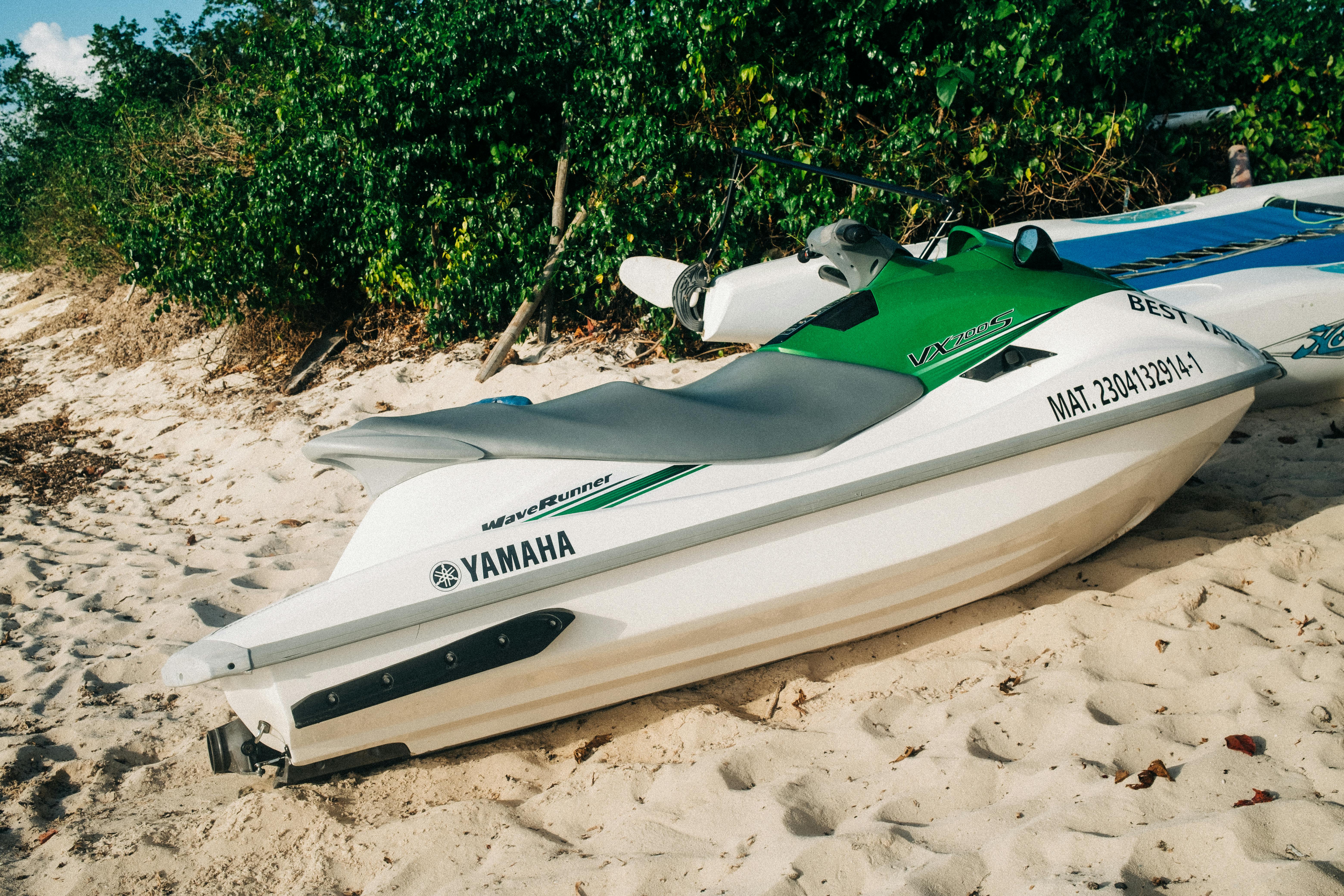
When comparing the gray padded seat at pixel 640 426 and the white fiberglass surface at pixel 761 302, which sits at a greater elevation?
the white fiberglass surface at pixel 761 302

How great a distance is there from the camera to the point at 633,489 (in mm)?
2100

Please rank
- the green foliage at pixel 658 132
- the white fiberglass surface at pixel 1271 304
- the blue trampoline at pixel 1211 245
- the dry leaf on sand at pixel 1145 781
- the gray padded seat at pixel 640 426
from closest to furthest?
the dry leaf on sand at pixel 1145 781
the gray padded seat at pixel 640 426
the white fiberglass surface at pixel 1271 304
the blue trampoline at pixel 1211 245
the green foliage at pixel 658 132

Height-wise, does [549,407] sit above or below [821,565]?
above

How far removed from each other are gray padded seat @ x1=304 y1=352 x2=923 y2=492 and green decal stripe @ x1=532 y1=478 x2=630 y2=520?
0.06m

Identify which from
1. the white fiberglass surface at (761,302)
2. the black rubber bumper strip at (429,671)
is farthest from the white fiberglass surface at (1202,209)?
the black rubber bumper strip at (429,671)

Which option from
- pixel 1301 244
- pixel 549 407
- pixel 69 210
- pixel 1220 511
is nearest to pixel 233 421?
pixel 549 407

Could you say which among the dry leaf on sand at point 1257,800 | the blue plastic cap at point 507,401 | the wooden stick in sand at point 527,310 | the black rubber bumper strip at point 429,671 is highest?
the wooden stick in sand at point 527,310

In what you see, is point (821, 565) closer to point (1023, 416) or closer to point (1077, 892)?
point (1023, 416)

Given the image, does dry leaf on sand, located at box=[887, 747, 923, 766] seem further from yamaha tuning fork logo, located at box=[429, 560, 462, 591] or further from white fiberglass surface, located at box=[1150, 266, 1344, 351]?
white fiberglass surface, located at box=[1150, 266, 1344, 351]

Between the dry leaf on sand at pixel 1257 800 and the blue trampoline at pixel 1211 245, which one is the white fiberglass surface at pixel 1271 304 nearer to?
the blue trampoline at pixel 1211 245

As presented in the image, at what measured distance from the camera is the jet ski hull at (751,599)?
6.70 feet

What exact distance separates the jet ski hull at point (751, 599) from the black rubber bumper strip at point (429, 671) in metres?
0.02

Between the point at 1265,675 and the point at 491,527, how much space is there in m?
1.85

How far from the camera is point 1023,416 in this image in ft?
7.29
